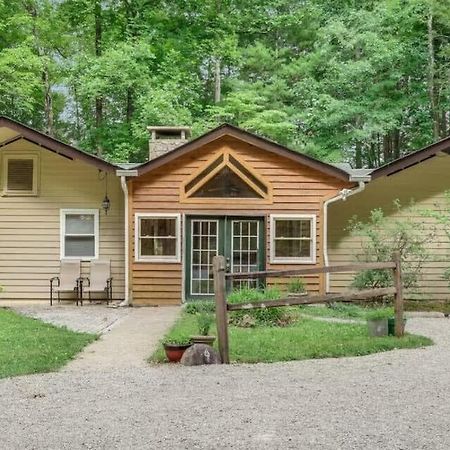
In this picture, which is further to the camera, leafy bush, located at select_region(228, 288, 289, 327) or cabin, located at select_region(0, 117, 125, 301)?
cabin, located at select_region(0, 117, 125, 301)

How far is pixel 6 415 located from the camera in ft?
15.9

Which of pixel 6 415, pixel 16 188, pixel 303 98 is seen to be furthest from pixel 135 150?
pixel 6 415

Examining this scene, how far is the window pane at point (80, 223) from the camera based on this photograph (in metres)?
14.0

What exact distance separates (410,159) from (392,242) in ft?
5.89

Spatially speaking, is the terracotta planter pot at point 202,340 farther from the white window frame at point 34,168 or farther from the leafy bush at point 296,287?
the white window frame at point 34,168

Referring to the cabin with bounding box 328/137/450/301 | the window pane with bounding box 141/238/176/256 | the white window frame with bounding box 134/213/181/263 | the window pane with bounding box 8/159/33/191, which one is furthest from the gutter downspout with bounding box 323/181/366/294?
the window pane with bounding box 8/159/33/191

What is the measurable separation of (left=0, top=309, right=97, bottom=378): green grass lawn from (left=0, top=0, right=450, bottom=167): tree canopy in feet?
37.6

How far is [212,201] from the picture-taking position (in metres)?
13.1

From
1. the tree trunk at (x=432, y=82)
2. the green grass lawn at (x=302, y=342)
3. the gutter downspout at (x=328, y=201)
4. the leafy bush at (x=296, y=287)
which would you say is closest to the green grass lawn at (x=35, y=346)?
the green grass lawn at (x=302, y=342)

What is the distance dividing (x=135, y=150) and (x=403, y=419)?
17.9 meters

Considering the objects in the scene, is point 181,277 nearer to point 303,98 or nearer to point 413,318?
point 413,318

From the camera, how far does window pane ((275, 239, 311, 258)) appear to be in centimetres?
1318

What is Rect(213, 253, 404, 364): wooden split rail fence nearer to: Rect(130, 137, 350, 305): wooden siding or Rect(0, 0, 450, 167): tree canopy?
Rect(130, 137, 350, 305): wooden siding

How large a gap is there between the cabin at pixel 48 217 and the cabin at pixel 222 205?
1139mm
